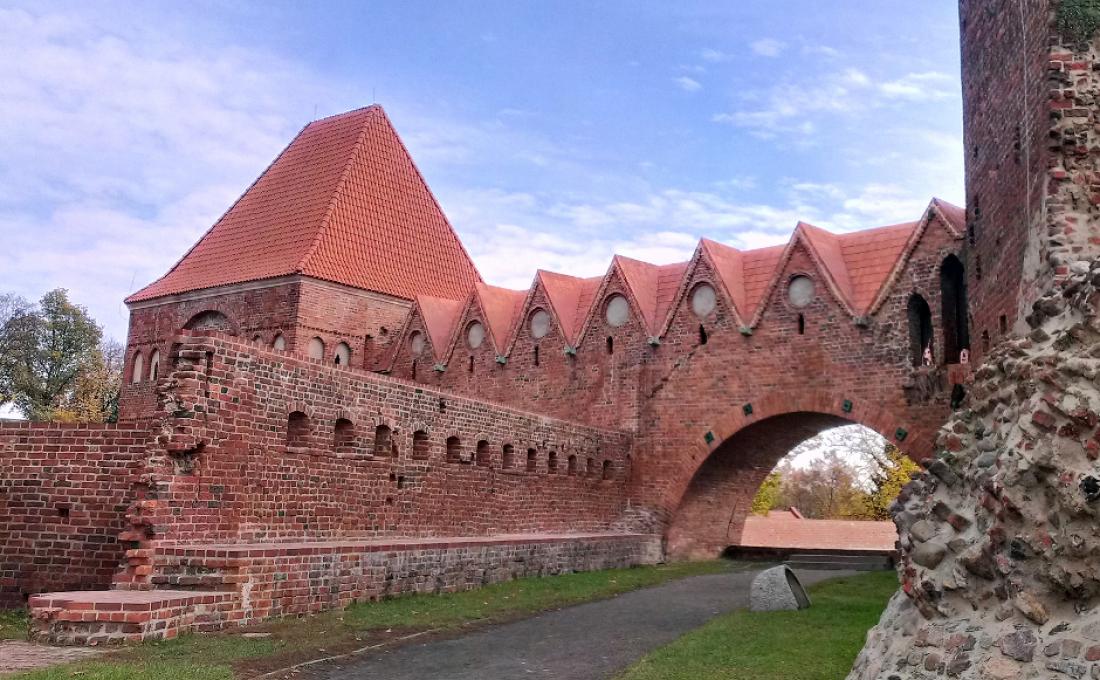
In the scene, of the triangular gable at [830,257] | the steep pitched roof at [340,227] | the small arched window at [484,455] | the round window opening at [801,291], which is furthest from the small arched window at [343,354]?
the triangular gable at [830,257]

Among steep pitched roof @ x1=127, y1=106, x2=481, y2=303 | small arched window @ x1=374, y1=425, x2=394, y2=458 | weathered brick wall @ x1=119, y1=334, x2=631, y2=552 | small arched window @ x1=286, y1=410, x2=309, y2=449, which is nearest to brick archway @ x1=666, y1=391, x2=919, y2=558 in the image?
weathered brick wall @ x1=119, y1=334, x2=631, y2=552

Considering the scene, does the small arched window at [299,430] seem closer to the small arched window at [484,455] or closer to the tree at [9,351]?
the small arched window at [484,455]

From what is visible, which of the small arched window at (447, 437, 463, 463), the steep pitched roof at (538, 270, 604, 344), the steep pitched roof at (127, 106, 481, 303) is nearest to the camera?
the small arched window at (447, 437, 463, 463)

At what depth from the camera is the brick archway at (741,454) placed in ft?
59.1

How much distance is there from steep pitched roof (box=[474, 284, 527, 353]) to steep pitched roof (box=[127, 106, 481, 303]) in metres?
2.41

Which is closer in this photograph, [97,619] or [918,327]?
[97,619]

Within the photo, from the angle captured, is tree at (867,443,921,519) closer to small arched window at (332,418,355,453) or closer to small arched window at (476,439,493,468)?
small arched window at (476,439,493,468)

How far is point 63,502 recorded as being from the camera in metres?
10.5

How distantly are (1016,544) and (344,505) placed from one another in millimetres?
9616

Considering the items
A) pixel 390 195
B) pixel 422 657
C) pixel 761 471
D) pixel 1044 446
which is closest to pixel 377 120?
pixel 390 195

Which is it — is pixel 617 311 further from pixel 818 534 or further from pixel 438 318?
pixel 818 534

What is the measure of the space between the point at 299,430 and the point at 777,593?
20.6 feet

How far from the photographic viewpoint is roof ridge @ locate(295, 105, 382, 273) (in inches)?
908

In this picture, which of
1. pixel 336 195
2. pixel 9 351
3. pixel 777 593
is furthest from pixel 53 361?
pixel 777 593
